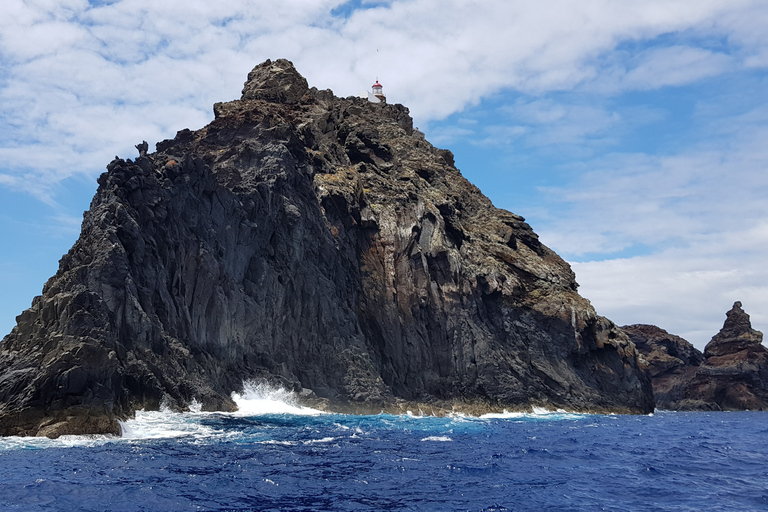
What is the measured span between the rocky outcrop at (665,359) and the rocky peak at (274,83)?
10196cm

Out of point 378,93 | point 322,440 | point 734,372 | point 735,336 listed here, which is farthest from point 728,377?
point 322,440

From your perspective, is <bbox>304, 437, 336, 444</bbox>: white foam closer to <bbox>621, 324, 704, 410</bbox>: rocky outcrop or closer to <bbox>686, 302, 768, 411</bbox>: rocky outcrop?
<bbox>686, 302, 768, 411</bbox>: rocky outcrop

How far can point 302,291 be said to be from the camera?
65.9 m

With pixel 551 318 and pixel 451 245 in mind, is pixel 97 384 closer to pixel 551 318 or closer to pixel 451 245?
pixel 451 245

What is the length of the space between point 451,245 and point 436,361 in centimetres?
1531

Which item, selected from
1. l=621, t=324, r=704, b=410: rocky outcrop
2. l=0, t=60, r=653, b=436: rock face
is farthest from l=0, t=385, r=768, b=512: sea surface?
l=621, t=324, r=704, b=410: rocky outcrop

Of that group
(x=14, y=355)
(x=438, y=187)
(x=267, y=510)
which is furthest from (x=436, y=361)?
(x=267, y=510)

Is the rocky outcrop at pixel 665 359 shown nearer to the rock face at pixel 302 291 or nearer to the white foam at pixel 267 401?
the rock face at pixel 302 291

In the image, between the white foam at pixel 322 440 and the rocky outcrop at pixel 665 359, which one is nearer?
the white foam at pixel 322 440

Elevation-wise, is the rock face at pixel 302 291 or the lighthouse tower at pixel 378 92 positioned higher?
the lighthouse tower at pixel 378 92

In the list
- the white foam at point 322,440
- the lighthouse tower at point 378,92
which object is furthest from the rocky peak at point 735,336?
the white foam at point 322,440

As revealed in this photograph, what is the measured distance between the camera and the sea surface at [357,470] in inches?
845

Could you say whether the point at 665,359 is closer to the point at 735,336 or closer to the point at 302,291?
the point at 735,336

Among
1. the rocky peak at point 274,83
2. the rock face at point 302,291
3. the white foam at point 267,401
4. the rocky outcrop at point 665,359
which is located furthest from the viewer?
the rocky outcrop at point 665,359
